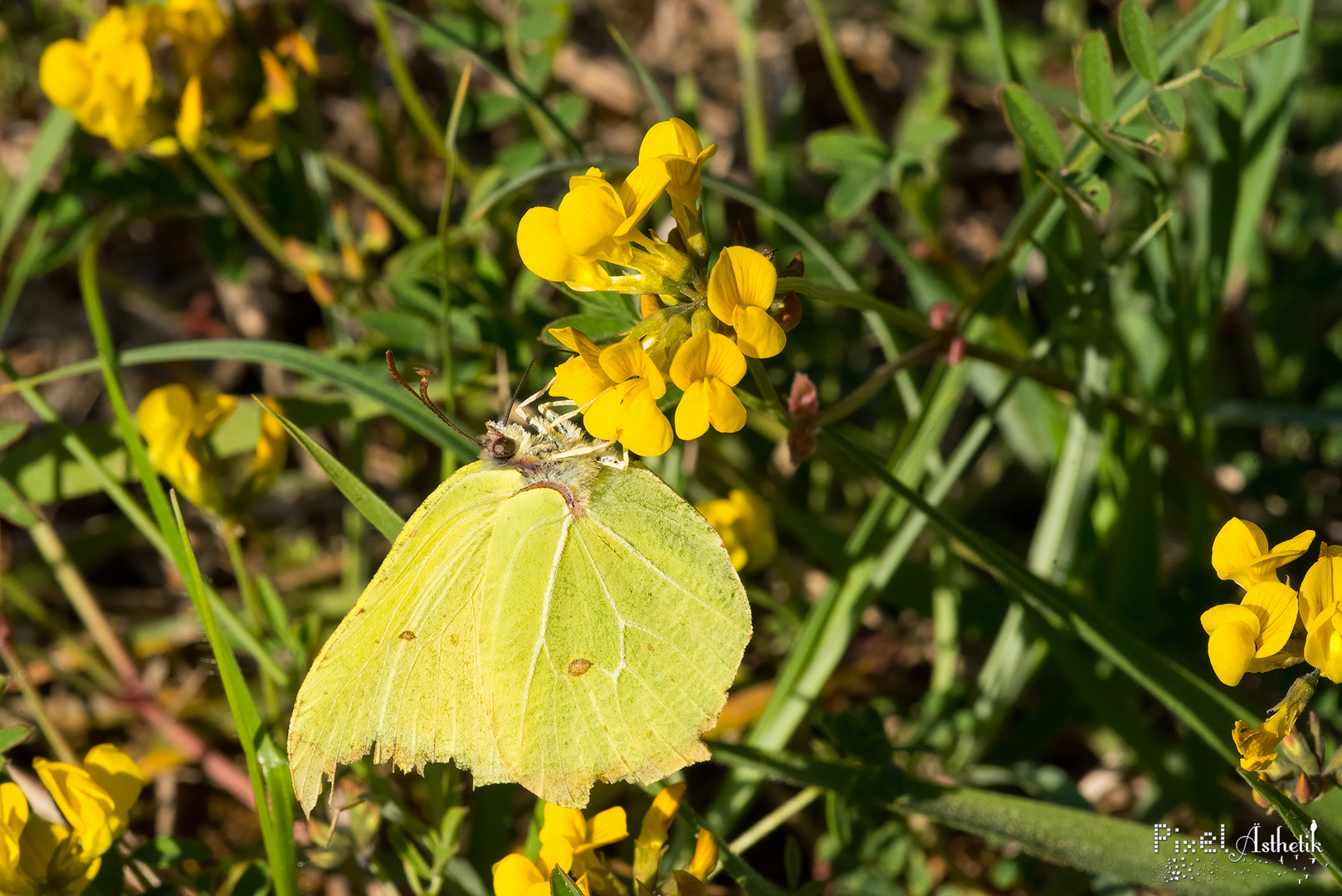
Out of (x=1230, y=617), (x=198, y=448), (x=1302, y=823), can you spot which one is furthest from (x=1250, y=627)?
(x=198, y=448)

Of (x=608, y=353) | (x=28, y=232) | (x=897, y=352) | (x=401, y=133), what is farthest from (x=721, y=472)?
(x=28, y=232)

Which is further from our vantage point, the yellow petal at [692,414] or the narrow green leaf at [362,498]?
the narrow green leaf at [362,498]

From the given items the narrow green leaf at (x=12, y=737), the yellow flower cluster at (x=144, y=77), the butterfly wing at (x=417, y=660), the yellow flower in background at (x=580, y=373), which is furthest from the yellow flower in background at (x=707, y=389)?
the yellow flower cluster at (x=144, y=77)

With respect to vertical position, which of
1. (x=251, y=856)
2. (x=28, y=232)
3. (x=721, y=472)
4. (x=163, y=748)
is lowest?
(x=163, y=748)

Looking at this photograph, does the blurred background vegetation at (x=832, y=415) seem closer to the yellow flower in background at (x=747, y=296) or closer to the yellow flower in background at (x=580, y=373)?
the yellow flower in background at (x=747, y=296)

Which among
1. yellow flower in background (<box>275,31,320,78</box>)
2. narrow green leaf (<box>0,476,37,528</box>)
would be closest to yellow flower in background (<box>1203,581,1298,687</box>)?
narrow green leaf (<box>0,476,37,528</box>)

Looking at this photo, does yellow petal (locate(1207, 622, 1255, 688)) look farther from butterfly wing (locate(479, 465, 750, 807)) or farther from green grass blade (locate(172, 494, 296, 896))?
green grass blade (locate(172, 494, 296, 896))

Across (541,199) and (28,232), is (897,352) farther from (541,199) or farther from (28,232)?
(28,232)
